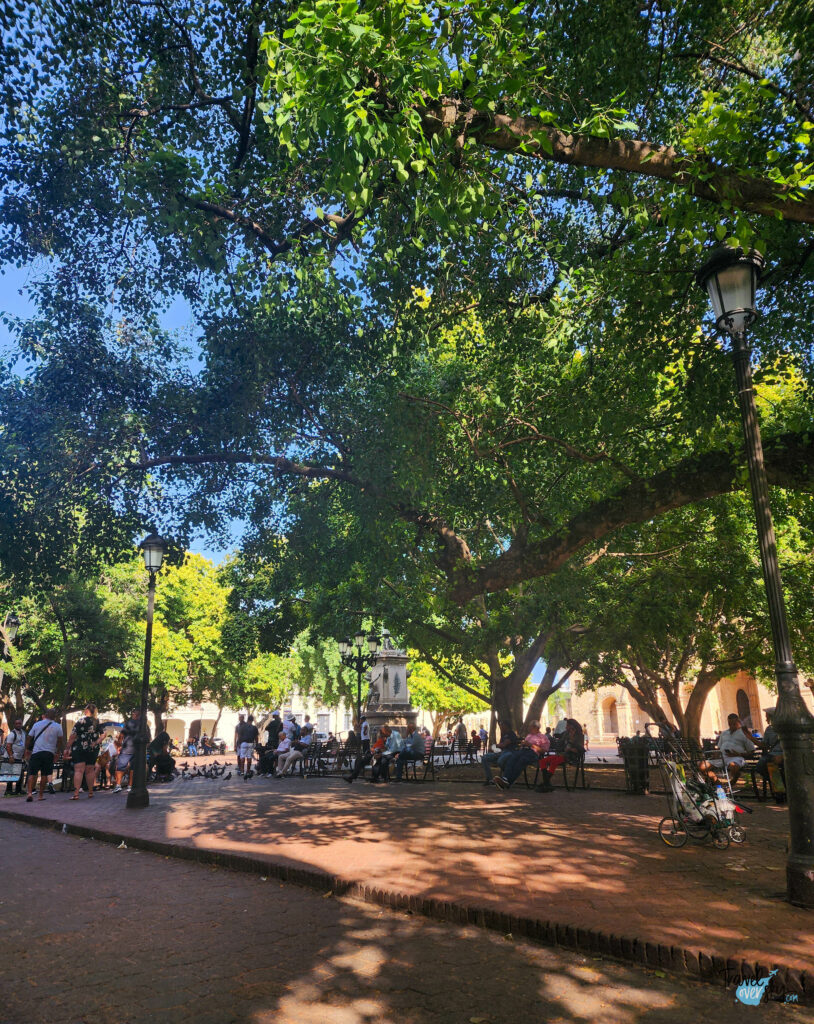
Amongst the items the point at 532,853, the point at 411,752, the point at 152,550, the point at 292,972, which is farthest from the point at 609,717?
the point at 292,972

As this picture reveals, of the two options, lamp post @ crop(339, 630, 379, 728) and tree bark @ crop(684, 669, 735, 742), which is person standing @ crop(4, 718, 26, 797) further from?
tree bark @ crop(684, 669, 735, 742)

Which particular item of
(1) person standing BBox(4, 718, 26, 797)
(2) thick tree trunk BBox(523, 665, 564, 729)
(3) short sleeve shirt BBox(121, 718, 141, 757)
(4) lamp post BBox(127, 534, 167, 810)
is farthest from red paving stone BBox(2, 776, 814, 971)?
(2) thick tree trunk BBox(523, 665, 564, 729)

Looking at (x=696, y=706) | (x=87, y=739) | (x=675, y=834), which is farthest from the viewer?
(x=696, y=706)

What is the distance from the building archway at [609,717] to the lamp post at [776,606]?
65403 mm

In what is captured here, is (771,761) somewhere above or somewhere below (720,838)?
above

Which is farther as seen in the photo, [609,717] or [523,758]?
[609,717]

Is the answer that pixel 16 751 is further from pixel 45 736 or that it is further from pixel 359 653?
pixel 359 653

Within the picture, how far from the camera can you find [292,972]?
3.98 meters

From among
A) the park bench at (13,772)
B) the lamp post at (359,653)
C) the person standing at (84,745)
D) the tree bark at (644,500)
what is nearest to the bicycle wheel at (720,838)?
the tree bark at (644,500)

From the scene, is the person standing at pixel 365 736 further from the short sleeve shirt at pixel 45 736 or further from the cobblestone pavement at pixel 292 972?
the cobblestone pavement at pixel 292 972

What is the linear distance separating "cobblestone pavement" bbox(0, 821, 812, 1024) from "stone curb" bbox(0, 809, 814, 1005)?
0.09 meters

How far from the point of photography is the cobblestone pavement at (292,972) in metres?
3.43

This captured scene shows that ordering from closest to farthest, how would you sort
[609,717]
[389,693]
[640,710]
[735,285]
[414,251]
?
1. [735,285]
2. [414,251]
3. [389,693]
4. [640,710]
5. [609,717]

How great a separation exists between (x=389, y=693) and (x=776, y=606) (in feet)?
64.4
